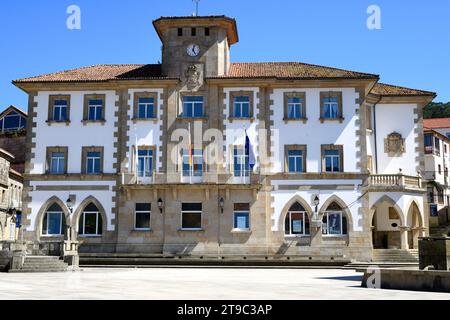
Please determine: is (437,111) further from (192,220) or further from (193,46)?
(192,220)

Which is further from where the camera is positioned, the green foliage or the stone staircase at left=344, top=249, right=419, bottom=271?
the green foliage

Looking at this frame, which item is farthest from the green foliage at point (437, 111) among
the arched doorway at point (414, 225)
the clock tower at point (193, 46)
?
the clock tower at point (193, 46)

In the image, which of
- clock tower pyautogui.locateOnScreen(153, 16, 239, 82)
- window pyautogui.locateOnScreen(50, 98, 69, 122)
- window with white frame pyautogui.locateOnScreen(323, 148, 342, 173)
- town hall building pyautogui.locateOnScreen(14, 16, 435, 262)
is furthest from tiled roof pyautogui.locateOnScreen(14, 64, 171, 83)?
window with white frame pyautogui.locateOnScreen(323, 148, 342, 173)

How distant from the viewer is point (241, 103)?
38.1m

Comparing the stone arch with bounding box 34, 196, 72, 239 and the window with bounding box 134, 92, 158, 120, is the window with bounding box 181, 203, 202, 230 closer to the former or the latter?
the window with bounding box 134, 92, 158, 120

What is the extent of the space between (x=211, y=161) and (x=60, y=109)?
10315 millimetres

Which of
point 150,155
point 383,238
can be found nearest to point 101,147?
point 150,155

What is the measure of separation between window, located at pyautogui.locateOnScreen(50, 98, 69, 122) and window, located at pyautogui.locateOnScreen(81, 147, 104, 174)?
257 cm

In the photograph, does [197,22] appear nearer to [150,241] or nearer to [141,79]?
[141,79]

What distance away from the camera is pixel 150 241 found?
3703 cm

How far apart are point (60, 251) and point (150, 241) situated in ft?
29.2

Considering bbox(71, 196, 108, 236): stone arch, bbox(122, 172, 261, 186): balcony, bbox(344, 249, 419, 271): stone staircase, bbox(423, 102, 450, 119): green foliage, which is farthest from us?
bbox(423, 102, 450, 119): green foliage

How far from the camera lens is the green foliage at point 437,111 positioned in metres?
100

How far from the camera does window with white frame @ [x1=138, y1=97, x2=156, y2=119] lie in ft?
126
